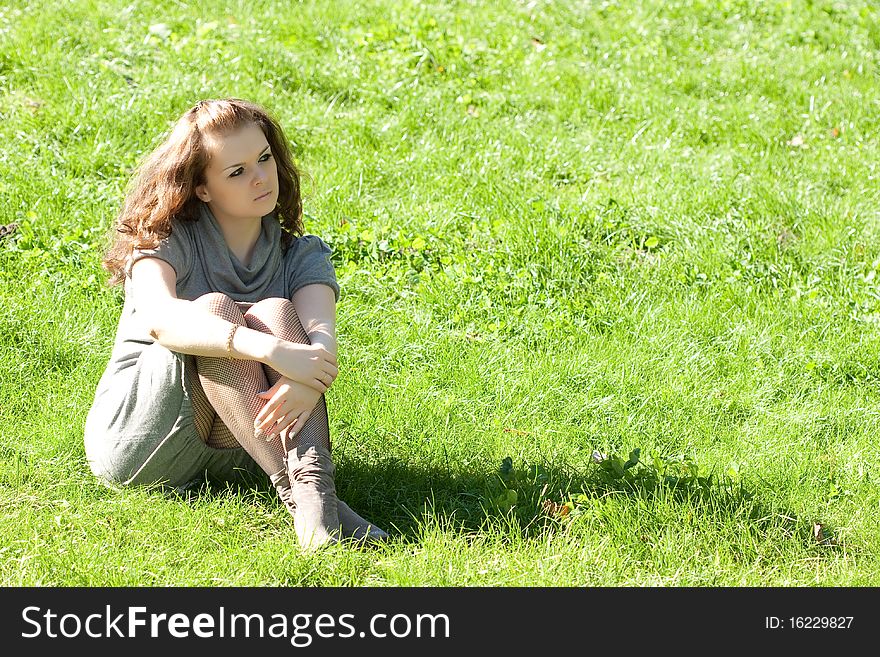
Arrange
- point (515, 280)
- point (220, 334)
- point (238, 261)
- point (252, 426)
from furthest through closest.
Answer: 1. point (515, 280)
2. point (238, 261)
3. point (252, 426)
4. point (220, 334)

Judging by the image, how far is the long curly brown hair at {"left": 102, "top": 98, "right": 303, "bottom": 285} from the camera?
3262 mm

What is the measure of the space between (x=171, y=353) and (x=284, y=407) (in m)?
0.39

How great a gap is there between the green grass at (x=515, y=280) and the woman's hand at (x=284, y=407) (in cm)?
36

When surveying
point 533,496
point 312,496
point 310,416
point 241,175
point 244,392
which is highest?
point 241,175

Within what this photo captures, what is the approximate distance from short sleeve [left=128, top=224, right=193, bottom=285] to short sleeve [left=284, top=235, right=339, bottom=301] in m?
0.34

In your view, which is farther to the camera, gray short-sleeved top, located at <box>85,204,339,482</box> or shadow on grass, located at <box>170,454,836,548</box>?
shadow on grass, located at <box>170,454,836,548</box>

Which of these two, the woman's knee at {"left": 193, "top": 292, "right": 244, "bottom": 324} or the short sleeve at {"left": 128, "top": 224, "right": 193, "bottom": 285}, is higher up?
the short sleeve at {"left": 128, "top": 224, "right": 193, "bottom": 285}

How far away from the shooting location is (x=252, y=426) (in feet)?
10.3

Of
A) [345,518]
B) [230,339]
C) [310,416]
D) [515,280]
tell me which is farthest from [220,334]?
[515,280]

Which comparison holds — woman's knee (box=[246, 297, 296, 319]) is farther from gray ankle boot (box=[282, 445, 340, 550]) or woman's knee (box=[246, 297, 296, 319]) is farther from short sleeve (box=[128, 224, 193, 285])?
gray ankle boot (box=[282, 445, 340, 550])

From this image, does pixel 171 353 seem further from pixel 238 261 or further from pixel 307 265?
pixel 307 265

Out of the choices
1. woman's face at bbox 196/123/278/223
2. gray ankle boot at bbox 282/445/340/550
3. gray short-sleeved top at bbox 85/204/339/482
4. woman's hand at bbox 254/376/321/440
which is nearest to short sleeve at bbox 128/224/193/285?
gray short-sleeved top at bbox 85/204/339/482

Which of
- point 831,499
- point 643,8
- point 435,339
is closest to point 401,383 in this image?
point 435,339

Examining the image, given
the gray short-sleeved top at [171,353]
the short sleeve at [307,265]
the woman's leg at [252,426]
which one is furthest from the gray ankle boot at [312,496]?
the short sleeve at [307,265]
